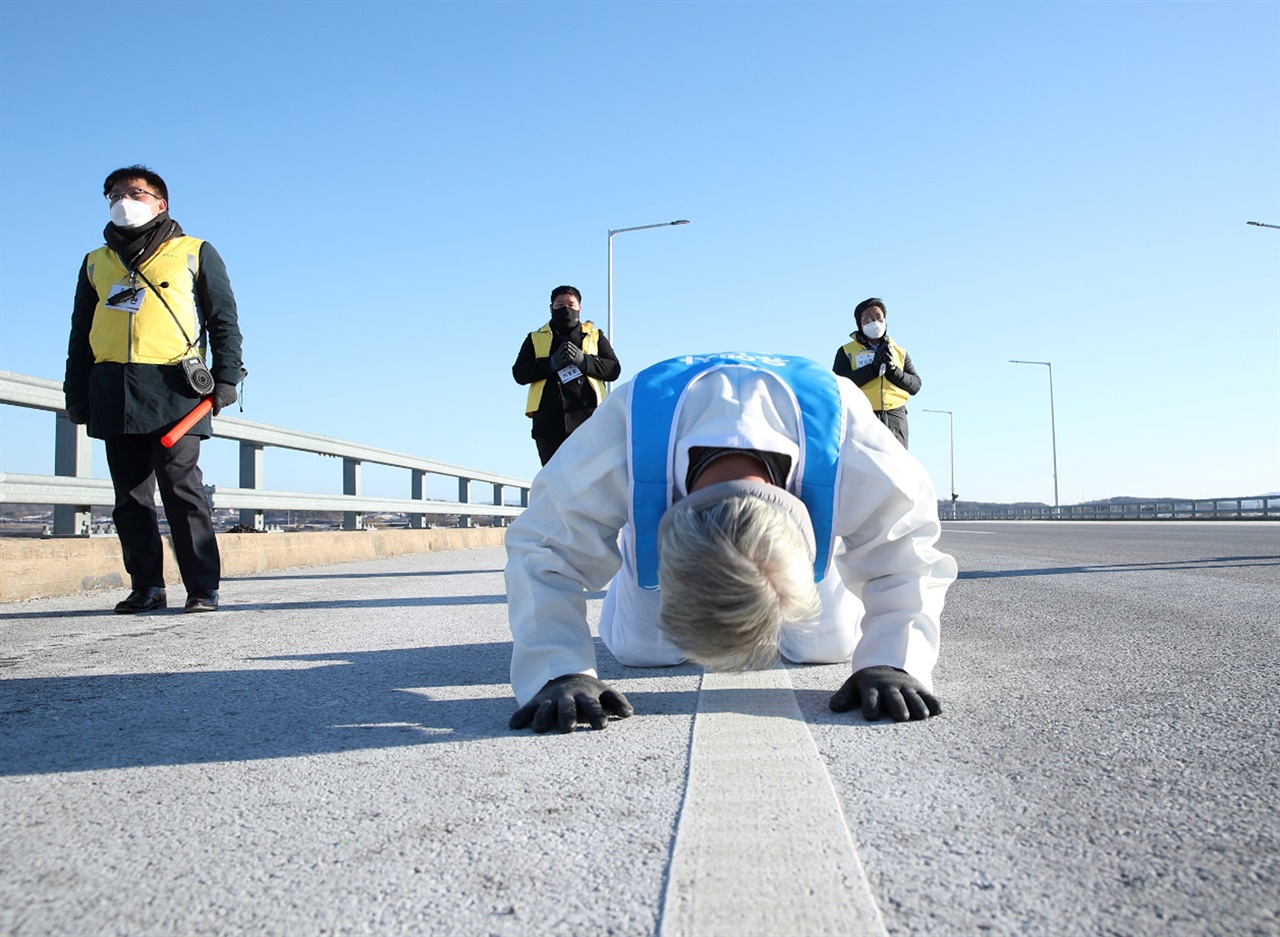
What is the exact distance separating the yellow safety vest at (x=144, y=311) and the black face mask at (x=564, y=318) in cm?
224

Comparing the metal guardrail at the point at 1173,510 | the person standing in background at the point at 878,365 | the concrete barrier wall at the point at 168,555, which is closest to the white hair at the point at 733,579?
the concrete barrier wall at the point at 168,555

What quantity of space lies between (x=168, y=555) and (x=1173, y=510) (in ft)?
104

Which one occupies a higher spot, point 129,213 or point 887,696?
point 129,213

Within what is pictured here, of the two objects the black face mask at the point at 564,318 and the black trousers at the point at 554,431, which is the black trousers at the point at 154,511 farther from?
the black face mask at the point at 564,318

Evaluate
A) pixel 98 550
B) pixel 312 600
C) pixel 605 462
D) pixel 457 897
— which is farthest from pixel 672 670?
pixel 98 550

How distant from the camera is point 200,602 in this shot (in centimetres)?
482

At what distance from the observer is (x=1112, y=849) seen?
1395mm

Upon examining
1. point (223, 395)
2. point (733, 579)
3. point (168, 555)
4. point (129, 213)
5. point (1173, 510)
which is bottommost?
point (1173, 510)

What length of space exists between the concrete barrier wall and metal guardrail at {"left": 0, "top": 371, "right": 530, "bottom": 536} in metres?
0.20

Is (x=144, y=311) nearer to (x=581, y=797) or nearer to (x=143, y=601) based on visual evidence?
(x=143, y=601)

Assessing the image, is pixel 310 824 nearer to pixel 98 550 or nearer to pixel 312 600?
pixel 312 600

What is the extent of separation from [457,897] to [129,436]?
4.39 m

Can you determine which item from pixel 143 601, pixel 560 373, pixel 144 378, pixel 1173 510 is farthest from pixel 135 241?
pixel 1173 510

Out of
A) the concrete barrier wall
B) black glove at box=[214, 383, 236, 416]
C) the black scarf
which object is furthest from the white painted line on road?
the concrete barrier wall
